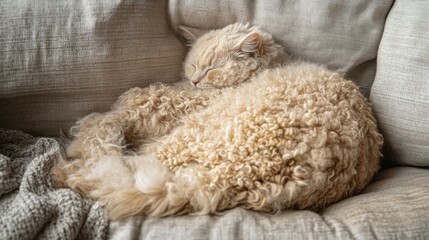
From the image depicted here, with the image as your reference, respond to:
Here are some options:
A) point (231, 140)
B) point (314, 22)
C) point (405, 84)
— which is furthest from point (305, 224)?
point (314, 22)

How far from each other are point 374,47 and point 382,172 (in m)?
0.43

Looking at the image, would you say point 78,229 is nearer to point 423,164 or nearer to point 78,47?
point 78,47

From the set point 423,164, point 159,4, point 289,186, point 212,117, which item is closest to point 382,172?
point 423,164

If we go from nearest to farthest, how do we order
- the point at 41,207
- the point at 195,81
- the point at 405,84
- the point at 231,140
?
1. the point at 41,207
2. the point at 231,140
3. the point at 405,84
4. the point at 195,81

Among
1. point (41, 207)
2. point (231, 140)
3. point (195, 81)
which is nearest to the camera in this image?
point (41, 207)

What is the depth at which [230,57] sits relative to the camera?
1.44 meters

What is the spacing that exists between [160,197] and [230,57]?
0.59 meters

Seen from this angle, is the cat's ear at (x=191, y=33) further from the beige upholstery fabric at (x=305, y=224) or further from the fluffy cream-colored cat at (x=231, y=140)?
the beige upholstery fabric at (x=305, y=224)

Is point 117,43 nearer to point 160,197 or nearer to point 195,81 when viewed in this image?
point 195,81

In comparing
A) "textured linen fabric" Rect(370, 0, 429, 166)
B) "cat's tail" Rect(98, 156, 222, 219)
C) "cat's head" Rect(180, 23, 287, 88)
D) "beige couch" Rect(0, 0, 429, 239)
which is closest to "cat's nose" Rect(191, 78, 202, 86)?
"cat's head" Rect(180, 23, 287, 88)

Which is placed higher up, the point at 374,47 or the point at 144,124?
the point at 374,47

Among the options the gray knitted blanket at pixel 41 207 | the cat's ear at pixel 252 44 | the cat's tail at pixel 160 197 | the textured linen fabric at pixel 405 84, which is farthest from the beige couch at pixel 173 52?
the cat's tail at pixel 160 197

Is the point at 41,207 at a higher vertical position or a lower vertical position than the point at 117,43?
lower

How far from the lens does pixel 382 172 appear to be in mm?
1458
